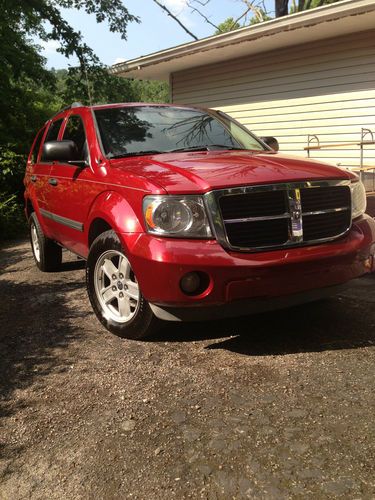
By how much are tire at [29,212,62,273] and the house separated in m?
5.20

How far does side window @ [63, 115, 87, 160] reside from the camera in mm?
4352

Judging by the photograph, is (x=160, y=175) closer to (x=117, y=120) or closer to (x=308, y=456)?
(x=117, y=120)

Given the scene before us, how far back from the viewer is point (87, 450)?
2.28 m

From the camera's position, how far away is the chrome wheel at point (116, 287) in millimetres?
3445

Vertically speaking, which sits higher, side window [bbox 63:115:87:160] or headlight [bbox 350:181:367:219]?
side window [bbox 63:115:87:160]

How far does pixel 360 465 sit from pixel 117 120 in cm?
341

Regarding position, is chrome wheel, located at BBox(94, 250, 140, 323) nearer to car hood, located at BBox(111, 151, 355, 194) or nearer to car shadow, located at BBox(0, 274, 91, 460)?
car shadow, located at BBox(0, 274, 91, 460)

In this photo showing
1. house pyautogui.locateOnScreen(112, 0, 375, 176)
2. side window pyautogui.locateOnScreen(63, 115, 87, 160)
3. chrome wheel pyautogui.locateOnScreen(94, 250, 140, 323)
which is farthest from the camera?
house pyautogui.locateOnScreen(112, 0, 375, 176)

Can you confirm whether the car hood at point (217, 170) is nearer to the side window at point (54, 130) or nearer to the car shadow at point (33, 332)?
the car shadow at point (33, 332)

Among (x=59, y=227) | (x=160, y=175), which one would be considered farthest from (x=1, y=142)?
(x=160, y=175)

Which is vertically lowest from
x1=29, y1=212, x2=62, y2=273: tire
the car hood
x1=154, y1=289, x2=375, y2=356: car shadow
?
x1=154, y1=289, x2=375, y2=356: car shadow

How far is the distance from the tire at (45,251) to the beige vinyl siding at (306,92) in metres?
5.35

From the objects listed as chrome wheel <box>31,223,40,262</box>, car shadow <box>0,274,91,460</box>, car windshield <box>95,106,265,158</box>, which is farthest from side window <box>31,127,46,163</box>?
car windshield <box>95,106,265,158</box>

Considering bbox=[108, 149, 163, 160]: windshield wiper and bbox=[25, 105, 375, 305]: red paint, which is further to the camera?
bbox=[108, 149, 163, 160]: windshield wiper
